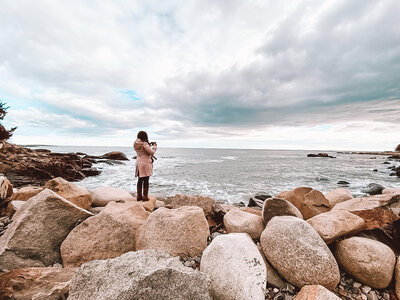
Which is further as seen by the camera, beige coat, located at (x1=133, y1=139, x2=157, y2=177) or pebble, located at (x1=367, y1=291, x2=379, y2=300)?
beige coat, located at (x1=133, y1=139, x2=157, y2=177)

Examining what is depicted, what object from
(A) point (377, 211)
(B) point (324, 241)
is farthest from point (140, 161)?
(A) point (377, 211)

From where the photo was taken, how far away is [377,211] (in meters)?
3.71

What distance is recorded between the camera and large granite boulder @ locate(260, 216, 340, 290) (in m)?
2.70

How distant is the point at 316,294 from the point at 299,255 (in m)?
0.59

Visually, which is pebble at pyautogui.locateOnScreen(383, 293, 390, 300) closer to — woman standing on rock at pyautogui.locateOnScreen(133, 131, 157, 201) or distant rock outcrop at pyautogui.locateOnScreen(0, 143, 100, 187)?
woman standing on rock at pyautogui.locateOnScreen(133, 131, 157, 201)

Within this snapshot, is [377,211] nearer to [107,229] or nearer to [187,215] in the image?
[187,215]

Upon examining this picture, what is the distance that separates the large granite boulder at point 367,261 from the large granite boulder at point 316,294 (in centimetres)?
106

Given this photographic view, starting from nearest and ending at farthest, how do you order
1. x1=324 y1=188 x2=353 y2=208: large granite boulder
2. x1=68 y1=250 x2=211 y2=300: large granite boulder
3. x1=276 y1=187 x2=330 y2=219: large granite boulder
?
x1=68 y1=250 x2=211 y2=300: large granite boulder → x1=276 y1=187 x2=330 y2=219: large granite boulder → x1=324 y1=188 x2=353 y2=208: large granite boulder

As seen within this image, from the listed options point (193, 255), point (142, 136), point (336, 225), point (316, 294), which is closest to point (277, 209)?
point (336, 225)

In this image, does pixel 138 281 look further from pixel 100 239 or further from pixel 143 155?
pixel 143 155

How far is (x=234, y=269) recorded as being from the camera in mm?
2639

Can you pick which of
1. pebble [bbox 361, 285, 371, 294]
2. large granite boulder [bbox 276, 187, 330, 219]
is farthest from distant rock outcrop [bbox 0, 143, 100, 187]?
pebble [bbox 361, 285, 371, 294]

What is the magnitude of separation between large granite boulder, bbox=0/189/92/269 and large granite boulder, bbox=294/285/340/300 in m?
4.22

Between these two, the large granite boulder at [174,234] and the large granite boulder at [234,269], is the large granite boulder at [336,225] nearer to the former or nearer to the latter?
the large granite boulder at [234,269]
